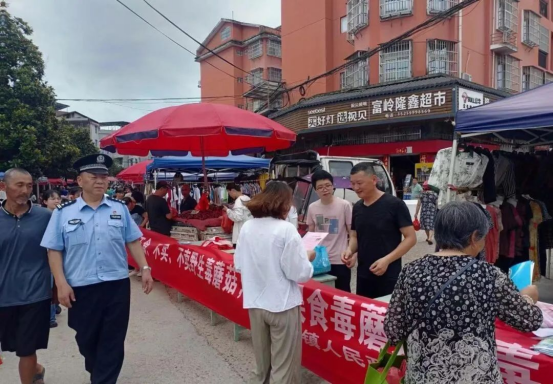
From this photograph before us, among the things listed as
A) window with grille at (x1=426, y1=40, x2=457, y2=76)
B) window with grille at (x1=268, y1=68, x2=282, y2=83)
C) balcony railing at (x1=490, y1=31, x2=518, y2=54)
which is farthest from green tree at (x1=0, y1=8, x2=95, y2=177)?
balcony railing at (x1=490, y1=31, x2=518, y2=54)

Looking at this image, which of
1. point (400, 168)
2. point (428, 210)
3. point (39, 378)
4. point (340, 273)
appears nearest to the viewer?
point (39, 378)

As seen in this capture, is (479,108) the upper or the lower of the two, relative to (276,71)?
lower

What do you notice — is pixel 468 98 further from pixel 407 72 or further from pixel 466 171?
pixel 466 171

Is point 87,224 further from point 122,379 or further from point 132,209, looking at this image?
point 132,209

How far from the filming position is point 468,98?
1469cm

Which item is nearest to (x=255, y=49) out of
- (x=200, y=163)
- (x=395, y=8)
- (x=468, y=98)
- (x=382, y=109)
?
(x=395, y=8)

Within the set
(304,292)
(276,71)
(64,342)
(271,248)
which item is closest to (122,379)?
(64,342)

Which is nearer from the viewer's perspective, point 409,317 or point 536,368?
Result: point 409,317

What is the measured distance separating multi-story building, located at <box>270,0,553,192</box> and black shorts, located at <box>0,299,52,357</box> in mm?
13638

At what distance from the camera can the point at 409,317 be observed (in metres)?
1.79

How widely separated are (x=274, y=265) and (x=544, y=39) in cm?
2642

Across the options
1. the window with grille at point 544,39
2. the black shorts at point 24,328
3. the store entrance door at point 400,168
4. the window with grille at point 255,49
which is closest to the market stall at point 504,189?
the black shorts at point 24,328

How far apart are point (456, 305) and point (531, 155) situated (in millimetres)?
3953

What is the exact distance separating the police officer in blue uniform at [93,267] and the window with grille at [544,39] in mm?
26073
